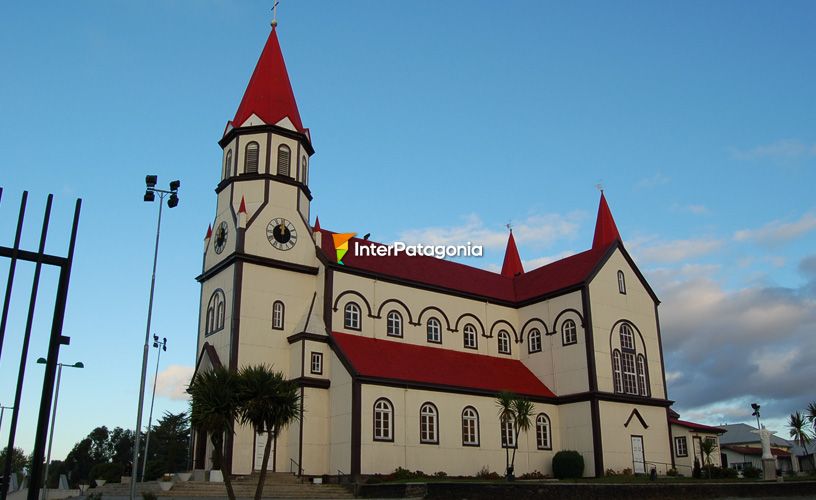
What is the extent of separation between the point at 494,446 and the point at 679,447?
1405cm

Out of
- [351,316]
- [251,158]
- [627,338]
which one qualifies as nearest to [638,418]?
[627,338]

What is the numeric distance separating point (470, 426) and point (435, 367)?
12.1 feet

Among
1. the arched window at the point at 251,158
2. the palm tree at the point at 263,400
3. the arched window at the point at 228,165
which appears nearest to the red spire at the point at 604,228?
the arched window at the point at 251,158

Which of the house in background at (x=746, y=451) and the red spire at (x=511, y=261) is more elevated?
the red spire at (x=511, y=261)

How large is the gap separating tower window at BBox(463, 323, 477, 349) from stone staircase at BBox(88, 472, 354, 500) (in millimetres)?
14616

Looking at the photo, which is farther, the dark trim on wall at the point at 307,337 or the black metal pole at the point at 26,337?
the dark trim on wall at the point at 307,337

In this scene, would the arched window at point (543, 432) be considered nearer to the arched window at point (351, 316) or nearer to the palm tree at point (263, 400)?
the arched window at point (351, 316)

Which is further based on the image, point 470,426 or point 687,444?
point 687,444

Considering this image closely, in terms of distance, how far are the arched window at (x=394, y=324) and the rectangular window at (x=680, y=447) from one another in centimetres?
1920

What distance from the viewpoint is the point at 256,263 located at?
124 ft

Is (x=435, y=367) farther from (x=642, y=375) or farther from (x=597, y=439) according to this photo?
(x=642, y=375)

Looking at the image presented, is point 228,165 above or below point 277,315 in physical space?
above

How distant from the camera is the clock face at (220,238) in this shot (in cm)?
3944

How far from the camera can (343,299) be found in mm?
39969
